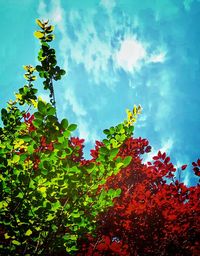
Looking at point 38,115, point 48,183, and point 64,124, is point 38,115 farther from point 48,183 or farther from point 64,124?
point 48,183

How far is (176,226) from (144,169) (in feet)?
10.8

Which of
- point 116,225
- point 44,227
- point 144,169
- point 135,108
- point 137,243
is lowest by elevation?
point 44,227

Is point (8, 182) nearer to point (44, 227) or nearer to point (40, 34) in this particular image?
point (44, 227)

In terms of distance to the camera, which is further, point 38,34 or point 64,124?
point 38,34

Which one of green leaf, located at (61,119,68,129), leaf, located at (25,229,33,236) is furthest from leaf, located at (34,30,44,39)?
leaf, located at (25,229,33,236)

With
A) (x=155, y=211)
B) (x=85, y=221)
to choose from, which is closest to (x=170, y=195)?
(x=155, y=211)

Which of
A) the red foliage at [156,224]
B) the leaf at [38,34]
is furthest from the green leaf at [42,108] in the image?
the red foliage at [156,224]

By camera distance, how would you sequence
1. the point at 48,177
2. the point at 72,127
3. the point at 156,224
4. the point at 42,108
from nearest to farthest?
the point at 42,108, the point at 72,127, the point at 48,177, the point at 156,224

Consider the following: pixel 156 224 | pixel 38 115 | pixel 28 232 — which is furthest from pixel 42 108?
pixel 156 224

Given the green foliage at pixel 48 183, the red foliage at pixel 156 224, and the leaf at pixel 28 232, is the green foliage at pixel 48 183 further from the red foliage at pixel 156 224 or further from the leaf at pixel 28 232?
the red foliage at pixel 156 224

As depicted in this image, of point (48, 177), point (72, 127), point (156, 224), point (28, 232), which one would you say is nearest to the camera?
point (72, 127)

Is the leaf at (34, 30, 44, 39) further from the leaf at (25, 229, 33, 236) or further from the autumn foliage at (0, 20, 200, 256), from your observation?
the leaf at (25, 229, 33, 236)

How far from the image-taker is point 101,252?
5.91 metres

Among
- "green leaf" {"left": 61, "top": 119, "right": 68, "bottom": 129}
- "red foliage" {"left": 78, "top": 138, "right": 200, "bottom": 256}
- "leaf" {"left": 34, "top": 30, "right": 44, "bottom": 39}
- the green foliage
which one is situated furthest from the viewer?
"red foliage" {"left": 78, "top": 138, "right": 200, "bottom": 256}
